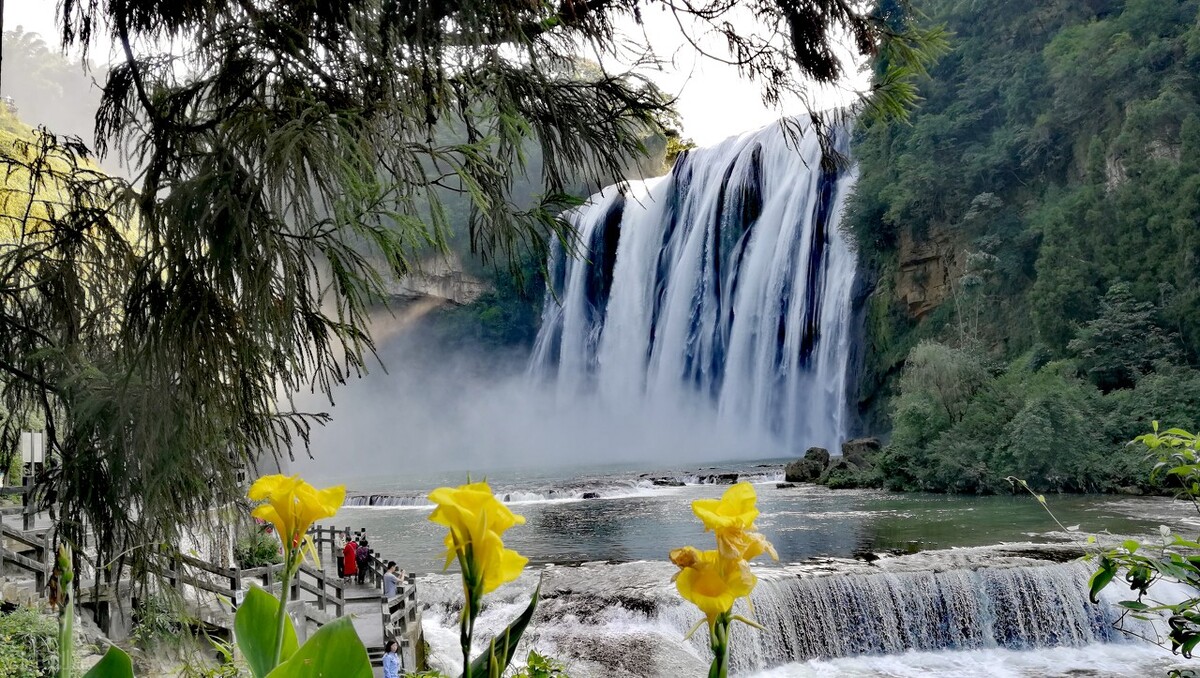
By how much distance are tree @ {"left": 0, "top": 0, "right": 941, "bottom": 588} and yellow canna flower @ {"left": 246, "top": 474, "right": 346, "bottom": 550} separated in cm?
143

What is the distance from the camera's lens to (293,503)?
0.76m

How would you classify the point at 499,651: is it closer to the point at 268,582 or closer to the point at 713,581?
the point at 713,581

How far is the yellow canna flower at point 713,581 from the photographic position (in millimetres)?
623

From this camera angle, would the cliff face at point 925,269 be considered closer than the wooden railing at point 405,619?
No

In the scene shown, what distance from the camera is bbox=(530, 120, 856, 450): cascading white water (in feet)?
92.4

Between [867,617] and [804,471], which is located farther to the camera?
[804,471]

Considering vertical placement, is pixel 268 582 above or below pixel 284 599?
below

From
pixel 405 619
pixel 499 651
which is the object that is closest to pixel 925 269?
pixel 405 619

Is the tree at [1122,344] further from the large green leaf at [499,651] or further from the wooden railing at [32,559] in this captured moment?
the large green leaf at [499,651]

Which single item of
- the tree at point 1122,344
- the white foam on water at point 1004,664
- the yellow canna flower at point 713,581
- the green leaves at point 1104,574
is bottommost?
the white foam on water at point 1004,664

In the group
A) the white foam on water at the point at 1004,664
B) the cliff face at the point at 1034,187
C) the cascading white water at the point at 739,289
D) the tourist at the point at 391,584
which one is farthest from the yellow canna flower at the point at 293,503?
the cascading white water at the point at 739,289

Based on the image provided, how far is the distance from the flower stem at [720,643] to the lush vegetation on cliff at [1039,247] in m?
18.8

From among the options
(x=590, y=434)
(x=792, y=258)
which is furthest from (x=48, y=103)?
(x=792, y=258)

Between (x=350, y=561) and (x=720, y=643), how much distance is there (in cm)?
1211
